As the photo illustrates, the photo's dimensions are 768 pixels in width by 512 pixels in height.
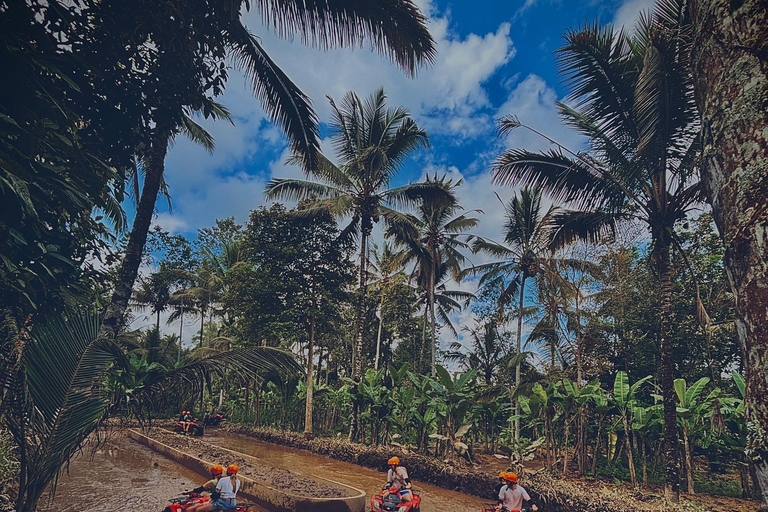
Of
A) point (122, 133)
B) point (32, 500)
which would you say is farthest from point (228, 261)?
point (32, 500)

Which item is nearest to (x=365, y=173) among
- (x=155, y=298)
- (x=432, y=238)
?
(x=432, y=238)

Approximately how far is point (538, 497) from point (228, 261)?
22.0 metres

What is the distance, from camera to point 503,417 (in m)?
14.4

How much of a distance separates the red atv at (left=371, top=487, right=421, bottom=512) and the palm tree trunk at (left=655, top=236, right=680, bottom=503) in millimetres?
4800

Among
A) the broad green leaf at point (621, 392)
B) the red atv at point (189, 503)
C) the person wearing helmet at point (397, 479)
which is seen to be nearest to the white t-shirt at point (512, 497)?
the person wearing helmet at point (397, 479)

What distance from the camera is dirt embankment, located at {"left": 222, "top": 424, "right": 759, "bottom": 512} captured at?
7.44 metres

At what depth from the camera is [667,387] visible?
8.63 meters

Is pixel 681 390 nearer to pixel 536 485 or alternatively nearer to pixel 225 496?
pixel 536 485

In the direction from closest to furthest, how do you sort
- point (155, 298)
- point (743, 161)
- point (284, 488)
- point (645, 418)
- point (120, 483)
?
point (743, 161) → point (284, 488) → point (645, 418) → point (120, 483) → point (155, 298)

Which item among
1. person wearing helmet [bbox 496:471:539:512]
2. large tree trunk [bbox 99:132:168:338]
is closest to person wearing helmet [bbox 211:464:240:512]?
large tree trunk [bbox 99:132:168:338]

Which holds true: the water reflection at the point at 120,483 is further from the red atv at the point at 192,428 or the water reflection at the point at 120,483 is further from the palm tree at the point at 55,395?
the red atv at the point at 192,428

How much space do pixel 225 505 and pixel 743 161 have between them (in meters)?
7.17

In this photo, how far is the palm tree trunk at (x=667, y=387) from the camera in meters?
8.20

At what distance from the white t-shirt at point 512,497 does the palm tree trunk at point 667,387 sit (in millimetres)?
3480
